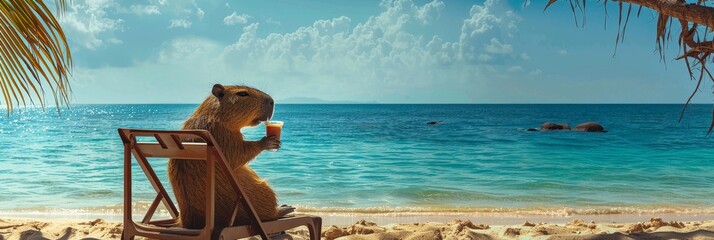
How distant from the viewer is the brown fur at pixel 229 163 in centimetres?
363

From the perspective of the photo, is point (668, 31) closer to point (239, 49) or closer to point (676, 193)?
point (676, 193)

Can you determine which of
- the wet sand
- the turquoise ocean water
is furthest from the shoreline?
the wet sand

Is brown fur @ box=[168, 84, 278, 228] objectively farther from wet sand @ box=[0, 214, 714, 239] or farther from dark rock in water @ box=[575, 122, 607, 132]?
dark rock in water @ box=[575, 122, 607, 132]

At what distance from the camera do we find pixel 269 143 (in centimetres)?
365

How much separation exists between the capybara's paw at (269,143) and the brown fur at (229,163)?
0.01 m

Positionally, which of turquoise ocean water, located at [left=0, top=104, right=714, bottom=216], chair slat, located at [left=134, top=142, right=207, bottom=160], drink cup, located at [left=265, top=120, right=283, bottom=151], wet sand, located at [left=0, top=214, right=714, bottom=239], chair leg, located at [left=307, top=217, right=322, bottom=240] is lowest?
turquoise ocean water, located at [left=0, top=104, right=714, bottom=216]

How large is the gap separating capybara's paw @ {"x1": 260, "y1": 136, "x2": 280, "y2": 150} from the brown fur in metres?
0.01

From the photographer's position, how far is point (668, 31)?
563 centimetres

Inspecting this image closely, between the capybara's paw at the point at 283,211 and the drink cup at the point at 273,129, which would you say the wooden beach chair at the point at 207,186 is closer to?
the capybara's paw at the point at 283,211

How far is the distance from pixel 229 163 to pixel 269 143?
0.23 meters

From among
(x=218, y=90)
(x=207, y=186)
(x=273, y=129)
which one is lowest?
(x=207, y=186)

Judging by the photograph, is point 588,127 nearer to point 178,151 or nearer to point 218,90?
point 218,90

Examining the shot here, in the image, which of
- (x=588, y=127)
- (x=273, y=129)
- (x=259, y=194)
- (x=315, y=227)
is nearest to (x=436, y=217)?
(x=315, y=227)

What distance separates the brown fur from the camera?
11.9 ft
